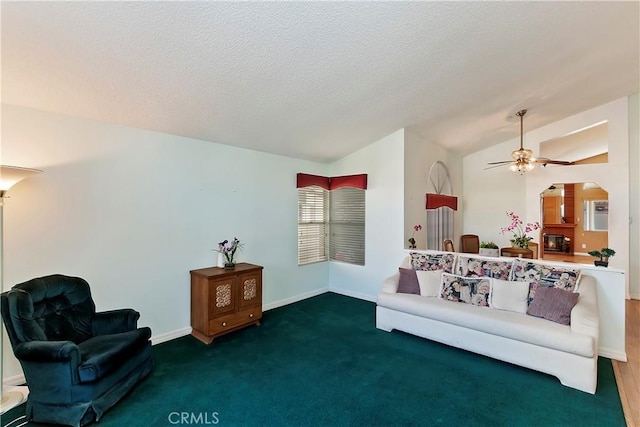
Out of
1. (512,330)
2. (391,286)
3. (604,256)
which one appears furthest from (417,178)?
(512,330)

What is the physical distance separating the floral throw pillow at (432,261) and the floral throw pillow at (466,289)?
0.21 metres

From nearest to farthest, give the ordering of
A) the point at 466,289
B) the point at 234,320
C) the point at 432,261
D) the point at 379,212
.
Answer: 1. the point at 466,289
2. the point at 234,320
3. the point at 432,261
4. the point at 379,212

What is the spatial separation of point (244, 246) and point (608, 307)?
4306 millimetres

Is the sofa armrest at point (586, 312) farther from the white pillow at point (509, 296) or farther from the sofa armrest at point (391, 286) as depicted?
the sofa armrest at point (391, 286)

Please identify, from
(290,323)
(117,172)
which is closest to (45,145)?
(117,172)

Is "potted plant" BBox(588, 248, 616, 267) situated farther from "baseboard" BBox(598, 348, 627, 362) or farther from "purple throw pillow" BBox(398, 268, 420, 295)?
"purple throw pillow" BBox(398, 268, 420, 295)

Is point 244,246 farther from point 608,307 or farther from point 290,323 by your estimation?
point 608,307

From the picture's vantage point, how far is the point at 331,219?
5.62 metres

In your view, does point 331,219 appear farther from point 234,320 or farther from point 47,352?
point 47,352

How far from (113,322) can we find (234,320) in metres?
1.27

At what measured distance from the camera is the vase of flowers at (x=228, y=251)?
374cm

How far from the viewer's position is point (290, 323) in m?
3.91

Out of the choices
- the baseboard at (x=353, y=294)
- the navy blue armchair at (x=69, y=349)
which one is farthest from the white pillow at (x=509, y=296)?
the navy blue armchair at (x=69, y=349)

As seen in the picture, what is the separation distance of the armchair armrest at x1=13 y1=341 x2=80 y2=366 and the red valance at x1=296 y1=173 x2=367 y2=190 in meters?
3.54
